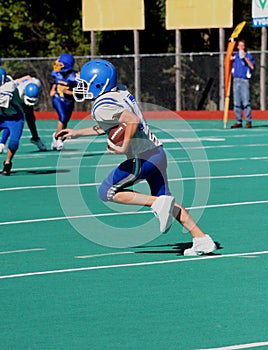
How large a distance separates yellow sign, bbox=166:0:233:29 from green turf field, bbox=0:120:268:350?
53.6 feet

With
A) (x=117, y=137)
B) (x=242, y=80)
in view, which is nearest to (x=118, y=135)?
(x=117, y=137)

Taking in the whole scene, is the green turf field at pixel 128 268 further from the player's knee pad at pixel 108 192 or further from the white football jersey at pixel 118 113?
the white football jersey at pixel 118 113

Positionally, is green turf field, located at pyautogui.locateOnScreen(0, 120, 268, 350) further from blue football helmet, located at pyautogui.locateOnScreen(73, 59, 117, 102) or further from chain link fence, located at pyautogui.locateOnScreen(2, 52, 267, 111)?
chain link fence, located at pyautogui.locateOnScreen(2, 52, 267, 111)

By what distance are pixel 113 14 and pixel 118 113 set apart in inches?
1033

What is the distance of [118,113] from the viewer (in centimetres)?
999

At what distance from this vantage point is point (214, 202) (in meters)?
14.5

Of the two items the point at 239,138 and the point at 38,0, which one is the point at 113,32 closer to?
the point at 38,0

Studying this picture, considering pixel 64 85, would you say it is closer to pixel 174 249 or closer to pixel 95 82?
pixel 174 249

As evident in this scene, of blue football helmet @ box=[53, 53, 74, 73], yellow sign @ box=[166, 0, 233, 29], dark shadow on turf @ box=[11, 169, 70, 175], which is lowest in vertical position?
dark shadow on turf @ box=[11, 169, 70, 175]

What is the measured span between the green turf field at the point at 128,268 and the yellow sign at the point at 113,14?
17.7 metres

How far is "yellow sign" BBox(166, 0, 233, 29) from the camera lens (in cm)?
3428

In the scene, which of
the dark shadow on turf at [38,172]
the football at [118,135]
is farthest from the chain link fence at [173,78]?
the football at [118,135]

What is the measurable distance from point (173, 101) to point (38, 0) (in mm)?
10328

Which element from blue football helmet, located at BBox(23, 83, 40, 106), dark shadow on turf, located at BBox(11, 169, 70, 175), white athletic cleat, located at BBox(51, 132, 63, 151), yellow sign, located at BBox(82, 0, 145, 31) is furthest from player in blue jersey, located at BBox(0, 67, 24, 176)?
yellow sign, located at BBox(82, 0, 145, 31)
